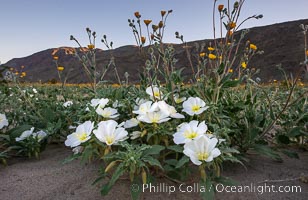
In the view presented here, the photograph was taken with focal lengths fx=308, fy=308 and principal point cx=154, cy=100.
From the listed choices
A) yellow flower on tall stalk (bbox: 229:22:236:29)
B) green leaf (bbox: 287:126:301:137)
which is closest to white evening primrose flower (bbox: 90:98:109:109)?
yellow flower on tall stalk (bbox: 229:22:236:29)

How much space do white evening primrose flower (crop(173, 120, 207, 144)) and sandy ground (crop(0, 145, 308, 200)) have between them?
0.92ft

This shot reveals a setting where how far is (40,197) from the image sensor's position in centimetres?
147

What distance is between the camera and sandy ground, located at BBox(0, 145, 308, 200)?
56.1 inches

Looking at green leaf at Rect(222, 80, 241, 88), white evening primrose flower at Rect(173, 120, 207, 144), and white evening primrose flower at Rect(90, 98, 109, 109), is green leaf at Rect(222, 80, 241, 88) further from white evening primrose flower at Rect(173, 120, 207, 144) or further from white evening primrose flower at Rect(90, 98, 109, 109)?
white evening primrose flower at Rect(90, 98, 109, 109)

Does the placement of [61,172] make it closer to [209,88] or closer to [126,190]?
[126,190]

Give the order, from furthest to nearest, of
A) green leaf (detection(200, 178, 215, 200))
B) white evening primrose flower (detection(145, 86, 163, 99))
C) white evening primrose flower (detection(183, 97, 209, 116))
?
1. white evening primrose flower (detection(145, 86, 163, 99))
2. white evening primrose flower (detection(183, 97, 209, 116))
3. green leaf (detection(200, 178, 215, 200))

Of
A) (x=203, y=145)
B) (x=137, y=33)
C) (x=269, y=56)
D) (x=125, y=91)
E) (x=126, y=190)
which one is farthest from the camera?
(x=269, y=56)

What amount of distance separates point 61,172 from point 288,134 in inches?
51.1

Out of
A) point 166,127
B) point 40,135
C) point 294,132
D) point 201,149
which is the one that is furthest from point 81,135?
point 294,132

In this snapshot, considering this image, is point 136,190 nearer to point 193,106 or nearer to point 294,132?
point 193,106

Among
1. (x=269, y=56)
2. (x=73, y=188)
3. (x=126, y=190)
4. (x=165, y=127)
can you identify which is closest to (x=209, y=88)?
(x=165, y=127)

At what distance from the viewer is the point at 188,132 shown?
4.44 feet

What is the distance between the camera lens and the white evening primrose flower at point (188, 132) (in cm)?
131

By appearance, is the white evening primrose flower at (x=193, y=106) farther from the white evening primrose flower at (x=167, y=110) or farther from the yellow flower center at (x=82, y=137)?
the yellow flower center at (x=82, y=137)
